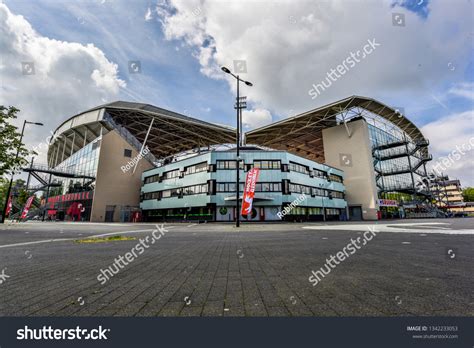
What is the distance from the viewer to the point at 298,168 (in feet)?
133

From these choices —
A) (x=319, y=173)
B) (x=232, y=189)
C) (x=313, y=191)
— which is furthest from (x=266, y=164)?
(x=319, y=173)

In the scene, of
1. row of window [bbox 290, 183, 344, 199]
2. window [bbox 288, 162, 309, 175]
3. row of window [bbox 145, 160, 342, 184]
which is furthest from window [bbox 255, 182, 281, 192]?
window [bbox 288, 162, 309, 175]

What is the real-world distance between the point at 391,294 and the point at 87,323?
3.44 m

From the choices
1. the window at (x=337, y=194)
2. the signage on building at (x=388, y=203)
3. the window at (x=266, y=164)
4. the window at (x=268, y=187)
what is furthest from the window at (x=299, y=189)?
the signage on building at (x=388, y=203)

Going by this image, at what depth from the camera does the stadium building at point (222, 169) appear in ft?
124

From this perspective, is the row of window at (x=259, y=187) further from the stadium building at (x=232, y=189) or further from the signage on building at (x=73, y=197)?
the signage on building at (x=73, y=197)

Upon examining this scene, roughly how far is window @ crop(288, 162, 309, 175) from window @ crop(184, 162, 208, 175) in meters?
15.0

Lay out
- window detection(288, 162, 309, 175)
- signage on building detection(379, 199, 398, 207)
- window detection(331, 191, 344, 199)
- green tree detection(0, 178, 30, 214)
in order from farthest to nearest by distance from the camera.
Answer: signage on building detection(379, 199, 398, 207)
window detection(331, 191, 344, 199)
green tree detection(0, 178, 30, 214)
window detection(288, 162, 309, 175)

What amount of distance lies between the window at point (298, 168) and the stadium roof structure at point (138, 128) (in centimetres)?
1936

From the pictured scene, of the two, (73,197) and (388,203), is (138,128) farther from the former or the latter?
(388,203)

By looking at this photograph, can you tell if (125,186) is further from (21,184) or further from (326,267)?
(326,267)

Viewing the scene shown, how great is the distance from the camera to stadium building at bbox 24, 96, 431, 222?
3772 cm

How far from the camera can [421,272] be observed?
3.88 m

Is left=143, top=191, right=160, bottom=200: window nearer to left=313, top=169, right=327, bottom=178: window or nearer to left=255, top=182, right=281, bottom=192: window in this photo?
left=255, top=182, right=281, bottom=192: window
